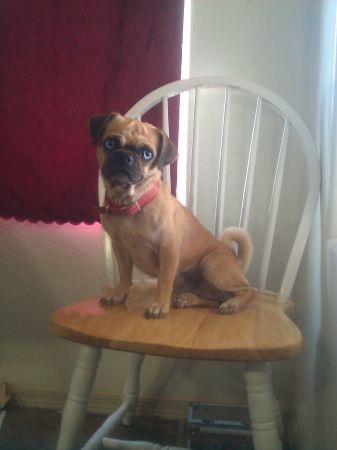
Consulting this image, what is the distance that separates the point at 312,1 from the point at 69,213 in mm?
797

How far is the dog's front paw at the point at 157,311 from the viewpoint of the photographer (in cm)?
72

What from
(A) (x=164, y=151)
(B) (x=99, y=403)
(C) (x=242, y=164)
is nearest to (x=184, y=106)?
(C) (x=242, y=164)

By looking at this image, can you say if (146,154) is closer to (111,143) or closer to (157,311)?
(111,143)

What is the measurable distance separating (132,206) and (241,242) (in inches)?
10.6

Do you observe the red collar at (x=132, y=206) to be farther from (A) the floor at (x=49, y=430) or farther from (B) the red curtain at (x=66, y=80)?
(A) the floor at (x=49, y=430)

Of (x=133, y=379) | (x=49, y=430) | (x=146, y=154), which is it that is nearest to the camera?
(x=146, y=154)

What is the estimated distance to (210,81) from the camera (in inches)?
35.9

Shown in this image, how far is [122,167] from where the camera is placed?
71cm

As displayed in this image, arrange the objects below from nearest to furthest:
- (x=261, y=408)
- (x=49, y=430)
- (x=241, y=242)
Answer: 1. (x=261, y=408)
2. (x=241, y=242)
3. (x=49, y=430)

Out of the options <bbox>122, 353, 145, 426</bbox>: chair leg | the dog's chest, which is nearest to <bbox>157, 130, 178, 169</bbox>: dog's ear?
the dog's chest

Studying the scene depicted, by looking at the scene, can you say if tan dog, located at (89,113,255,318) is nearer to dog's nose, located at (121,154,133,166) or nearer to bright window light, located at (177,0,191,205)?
dog's nose, located at (121,154,133,166)

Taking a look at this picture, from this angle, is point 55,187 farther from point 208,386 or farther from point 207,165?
point 208,386

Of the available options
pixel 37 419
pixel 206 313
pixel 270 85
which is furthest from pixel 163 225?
pixel 37 419

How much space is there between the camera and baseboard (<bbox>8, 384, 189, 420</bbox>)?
122cm
